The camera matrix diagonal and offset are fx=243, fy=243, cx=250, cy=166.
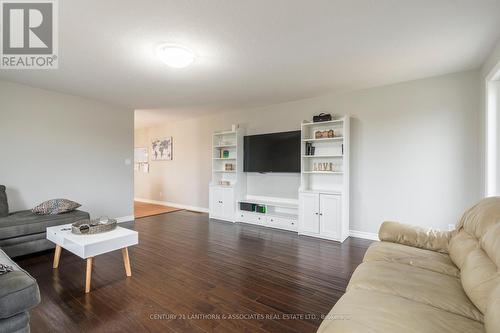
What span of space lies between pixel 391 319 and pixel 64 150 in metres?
5.01

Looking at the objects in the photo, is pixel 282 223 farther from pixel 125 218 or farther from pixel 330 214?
pixel 125 218

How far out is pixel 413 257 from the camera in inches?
72.5

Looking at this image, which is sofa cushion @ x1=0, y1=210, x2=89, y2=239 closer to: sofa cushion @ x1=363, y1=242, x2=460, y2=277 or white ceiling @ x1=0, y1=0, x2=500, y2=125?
white ceiling @ x1=0, y1=0, x2=500, y2=125

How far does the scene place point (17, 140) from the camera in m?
3.67

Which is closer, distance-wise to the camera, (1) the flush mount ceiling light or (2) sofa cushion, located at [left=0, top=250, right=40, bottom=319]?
(2) sofa cushion, located at [left=0, top=250, right=40, bottom=319]

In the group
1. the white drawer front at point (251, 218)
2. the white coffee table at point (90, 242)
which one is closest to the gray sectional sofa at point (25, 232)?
the white coffee table at point (90, 242)

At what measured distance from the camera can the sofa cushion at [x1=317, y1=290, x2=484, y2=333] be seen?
1048 millimetres

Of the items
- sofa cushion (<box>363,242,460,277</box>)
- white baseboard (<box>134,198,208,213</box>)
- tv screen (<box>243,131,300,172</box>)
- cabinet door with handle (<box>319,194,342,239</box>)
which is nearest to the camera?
sofa cushion (<box>363,242,460,277</box>)

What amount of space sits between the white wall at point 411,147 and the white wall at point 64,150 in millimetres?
3573

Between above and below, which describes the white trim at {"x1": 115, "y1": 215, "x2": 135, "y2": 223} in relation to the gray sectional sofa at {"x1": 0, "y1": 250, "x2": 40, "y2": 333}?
below

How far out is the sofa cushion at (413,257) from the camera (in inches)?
66.5

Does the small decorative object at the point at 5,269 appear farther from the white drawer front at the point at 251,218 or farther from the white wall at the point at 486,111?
the white wall at the point at 486,111

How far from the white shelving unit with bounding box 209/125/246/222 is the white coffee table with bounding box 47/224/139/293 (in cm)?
261

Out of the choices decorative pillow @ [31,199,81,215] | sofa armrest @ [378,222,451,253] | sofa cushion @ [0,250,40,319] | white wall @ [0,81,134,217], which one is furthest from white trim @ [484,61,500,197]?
white wall @ [0,81,134,217]
